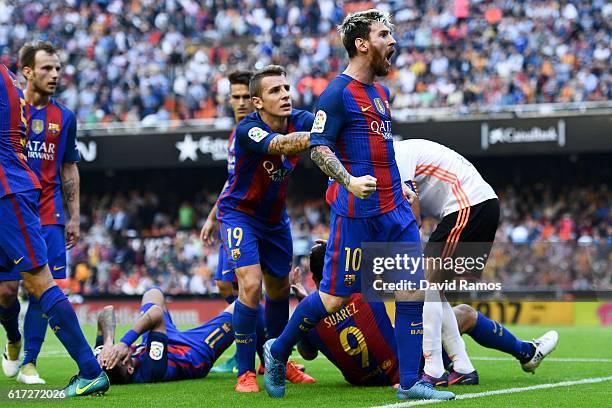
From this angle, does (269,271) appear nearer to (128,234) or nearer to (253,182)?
(253,182)

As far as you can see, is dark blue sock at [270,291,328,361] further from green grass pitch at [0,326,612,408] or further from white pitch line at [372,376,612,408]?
white pitch line at [372,376,612,408]

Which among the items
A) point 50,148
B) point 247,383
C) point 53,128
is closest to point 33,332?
point 50,148

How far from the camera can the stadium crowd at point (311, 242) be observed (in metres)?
18.3

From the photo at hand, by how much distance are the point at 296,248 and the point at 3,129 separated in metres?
15.5

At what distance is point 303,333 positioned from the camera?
6562 millimetres

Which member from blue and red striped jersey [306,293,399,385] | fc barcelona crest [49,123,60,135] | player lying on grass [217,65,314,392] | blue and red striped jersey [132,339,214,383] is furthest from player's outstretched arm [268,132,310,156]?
fc barcelona crest [49,123,60,135]

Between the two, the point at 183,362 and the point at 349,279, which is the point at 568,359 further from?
the point at 349,279

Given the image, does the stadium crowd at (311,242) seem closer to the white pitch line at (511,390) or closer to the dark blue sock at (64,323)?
the white pitch line at (511,390)

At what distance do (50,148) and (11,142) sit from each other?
6.41 feet

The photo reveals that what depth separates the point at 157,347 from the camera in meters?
7.63

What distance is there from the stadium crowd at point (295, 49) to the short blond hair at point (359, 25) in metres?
15.9

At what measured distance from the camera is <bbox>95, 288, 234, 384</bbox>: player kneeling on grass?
740 centimetres

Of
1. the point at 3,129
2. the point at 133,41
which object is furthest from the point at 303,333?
the point at 133,41

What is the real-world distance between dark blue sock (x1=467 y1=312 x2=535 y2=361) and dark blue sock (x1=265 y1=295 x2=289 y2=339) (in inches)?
56.8
